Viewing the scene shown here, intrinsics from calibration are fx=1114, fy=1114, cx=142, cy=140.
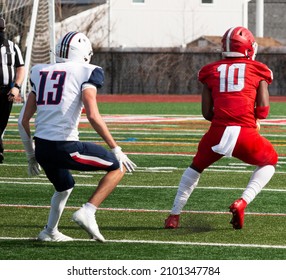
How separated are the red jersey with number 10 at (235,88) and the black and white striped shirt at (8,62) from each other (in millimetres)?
5328

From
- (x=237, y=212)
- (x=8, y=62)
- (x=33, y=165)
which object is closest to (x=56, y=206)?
(x=33, y=165)

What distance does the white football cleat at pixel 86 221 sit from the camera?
7688 millimetres

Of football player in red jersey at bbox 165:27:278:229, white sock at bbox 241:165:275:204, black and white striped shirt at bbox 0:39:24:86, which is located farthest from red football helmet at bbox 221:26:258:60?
black and white striped shirt at bbox 0:39:24:86

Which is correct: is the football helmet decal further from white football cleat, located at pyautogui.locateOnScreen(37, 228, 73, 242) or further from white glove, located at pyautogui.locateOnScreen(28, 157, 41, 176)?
white football cleat, located at pyautogui.locateOnScreen(37, 228, 73, 242)

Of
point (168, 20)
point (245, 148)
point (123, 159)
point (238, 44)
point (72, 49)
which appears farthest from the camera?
point (168, 20)

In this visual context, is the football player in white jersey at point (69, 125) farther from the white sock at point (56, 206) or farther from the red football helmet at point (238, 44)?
the red football helmet at point (238, 44)

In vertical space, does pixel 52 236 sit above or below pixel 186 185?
below

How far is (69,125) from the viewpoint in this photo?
776cm

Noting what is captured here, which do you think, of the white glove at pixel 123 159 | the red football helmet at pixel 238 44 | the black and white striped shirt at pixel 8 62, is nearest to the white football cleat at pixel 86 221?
the white glove at pixel 123 159

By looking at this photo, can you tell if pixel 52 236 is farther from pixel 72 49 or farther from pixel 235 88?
pixel 235 88

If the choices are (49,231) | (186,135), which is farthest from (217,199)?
(186,135)

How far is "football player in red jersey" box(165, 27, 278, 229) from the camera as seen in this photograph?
8359mm

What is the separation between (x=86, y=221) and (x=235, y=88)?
1.62 metres

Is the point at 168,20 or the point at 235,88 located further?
the point at 168,20
